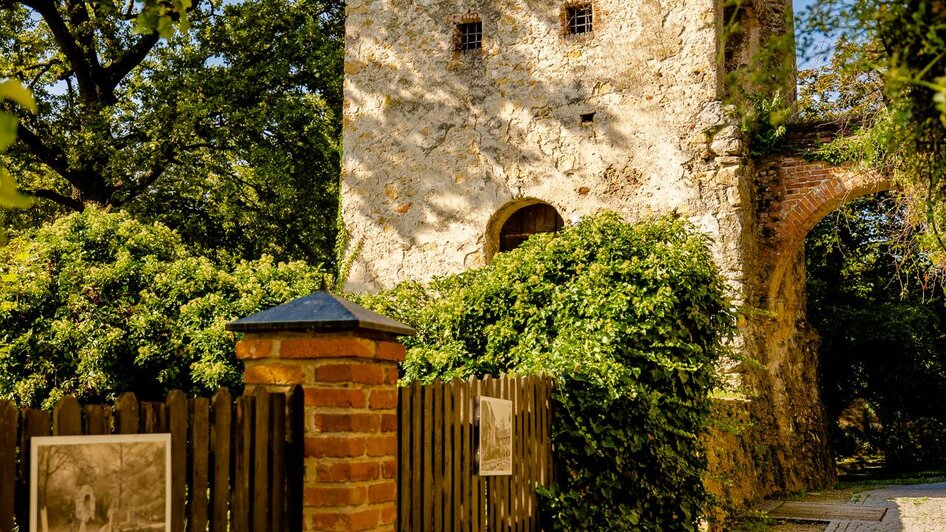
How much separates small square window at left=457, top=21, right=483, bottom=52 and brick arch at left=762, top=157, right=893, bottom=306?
154 inches

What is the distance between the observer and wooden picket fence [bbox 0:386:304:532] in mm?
2689

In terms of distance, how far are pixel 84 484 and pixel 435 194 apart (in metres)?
8.75

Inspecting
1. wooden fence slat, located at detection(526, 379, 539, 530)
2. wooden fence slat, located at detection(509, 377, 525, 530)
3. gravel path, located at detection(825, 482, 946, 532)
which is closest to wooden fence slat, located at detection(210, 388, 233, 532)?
wooden fence slat, located at detection(509, 377, 525, 530)

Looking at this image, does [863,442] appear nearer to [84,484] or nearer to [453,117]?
[453,117]

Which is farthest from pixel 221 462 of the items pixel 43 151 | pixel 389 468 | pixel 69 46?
pixel 69 46

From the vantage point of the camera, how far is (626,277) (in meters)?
6.98

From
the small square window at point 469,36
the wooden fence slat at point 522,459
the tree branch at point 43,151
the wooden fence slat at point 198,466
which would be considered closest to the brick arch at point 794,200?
the small square window at point 469,36

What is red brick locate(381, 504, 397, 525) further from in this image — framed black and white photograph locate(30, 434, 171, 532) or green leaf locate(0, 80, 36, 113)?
green leaf locate(0, 80, 36, 113)

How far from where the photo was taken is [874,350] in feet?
60.3

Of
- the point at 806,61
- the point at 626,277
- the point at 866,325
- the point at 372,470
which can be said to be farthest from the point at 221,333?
the point at 866,325

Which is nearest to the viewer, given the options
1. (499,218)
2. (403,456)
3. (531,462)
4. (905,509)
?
(403,456)

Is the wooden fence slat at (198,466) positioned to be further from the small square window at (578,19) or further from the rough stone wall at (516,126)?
the small square window at (578,19)

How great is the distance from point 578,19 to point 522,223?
2579 millimetres

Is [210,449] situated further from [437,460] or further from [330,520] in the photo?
[437,460]
